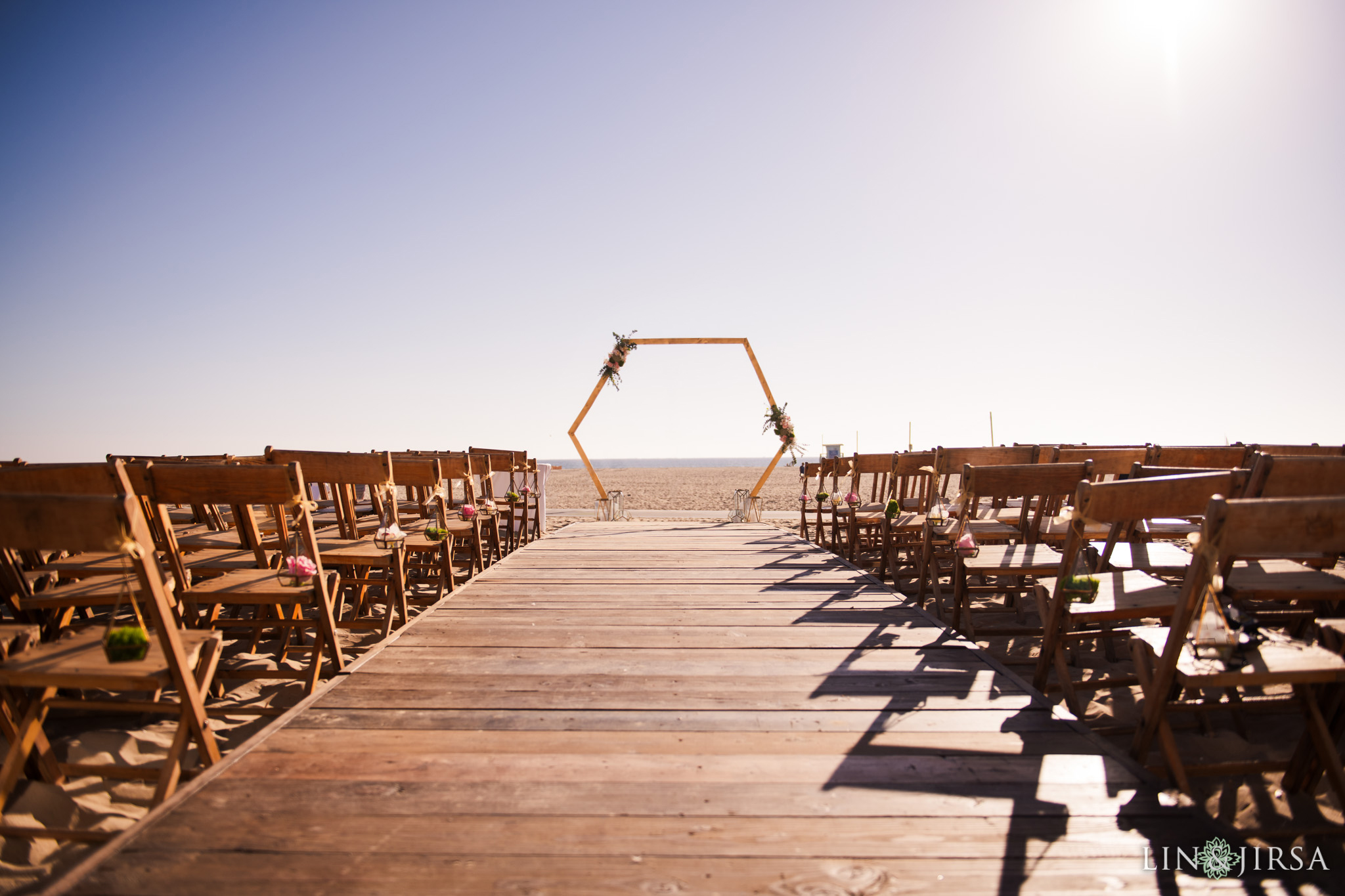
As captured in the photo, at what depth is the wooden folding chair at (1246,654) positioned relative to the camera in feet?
5.06

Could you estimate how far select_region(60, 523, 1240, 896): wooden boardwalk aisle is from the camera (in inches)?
54.7

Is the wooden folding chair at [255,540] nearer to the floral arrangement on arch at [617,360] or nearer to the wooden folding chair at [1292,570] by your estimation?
the wooden folding chair at [1292,570]

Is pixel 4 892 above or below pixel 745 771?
below

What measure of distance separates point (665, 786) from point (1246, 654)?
1.66 metres

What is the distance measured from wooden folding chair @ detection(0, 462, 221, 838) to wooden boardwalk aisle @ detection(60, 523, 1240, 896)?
22cm

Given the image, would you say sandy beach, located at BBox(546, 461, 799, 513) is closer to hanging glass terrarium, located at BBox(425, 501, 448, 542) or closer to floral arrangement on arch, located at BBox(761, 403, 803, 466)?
floral arrangement on arch, located at BBox(761, 403, 803, 466)

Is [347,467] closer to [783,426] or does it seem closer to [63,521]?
[63,521]

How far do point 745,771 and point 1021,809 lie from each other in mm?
738

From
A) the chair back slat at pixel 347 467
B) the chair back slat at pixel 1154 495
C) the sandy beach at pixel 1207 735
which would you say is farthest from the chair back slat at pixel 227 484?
the sandy beach at pixel 1207 735

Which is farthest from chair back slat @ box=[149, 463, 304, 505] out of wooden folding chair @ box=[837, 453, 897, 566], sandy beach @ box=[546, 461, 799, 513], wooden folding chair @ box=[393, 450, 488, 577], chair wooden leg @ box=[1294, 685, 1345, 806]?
sandy beach @ box=[546, 461, 799, 513]

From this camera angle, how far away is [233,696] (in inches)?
114

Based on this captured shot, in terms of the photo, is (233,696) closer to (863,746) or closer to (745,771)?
(745,771)

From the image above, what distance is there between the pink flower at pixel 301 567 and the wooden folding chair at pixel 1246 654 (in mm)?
2961

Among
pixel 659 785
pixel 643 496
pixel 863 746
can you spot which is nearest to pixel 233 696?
pixel 659 785
